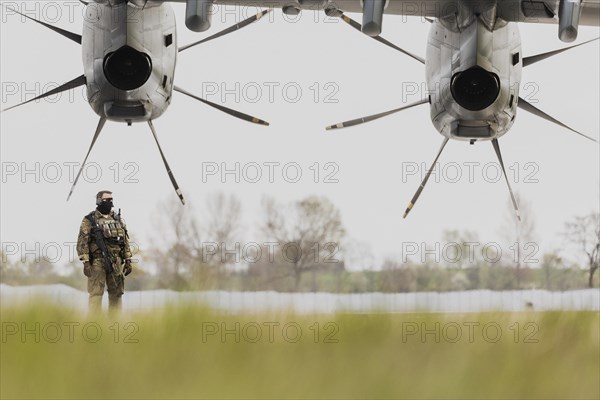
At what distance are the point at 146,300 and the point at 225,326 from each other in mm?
1968

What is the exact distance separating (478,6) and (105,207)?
5894 mm

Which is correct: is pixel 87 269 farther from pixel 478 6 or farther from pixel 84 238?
pixel 478 6

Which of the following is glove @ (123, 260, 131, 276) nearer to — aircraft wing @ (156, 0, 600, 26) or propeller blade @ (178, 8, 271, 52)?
propeller blade @ (178, 8, 271, 52)

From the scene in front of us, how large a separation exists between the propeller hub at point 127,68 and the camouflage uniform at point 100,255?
231cm

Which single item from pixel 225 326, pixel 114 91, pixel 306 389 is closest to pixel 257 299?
pixel 225 326

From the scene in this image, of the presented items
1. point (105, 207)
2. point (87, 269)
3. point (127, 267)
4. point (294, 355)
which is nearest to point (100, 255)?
point (87, 269)

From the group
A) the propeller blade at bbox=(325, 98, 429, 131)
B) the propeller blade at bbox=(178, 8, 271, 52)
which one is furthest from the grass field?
the propeller blade at bbox=(178, 8, 271, 52)

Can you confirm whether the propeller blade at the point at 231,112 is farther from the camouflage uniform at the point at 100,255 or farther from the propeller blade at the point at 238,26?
the camouflage uniform at the point at 100,255

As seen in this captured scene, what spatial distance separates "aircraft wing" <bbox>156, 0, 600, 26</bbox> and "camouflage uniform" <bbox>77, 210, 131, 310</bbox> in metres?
3.59

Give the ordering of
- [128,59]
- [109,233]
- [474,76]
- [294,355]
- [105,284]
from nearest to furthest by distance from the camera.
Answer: [294,355], [128,59], [474,76], [109,233], [105,284]

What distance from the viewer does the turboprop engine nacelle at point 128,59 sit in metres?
11.8

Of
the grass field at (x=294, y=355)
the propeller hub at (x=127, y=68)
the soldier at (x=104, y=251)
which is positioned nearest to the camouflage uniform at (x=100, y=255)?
the soldier at (x=104, y=251)

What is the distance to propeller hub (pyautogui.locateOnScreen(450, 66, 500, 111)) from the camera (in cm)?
1231

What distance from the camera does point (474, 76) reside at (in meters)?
12.3
